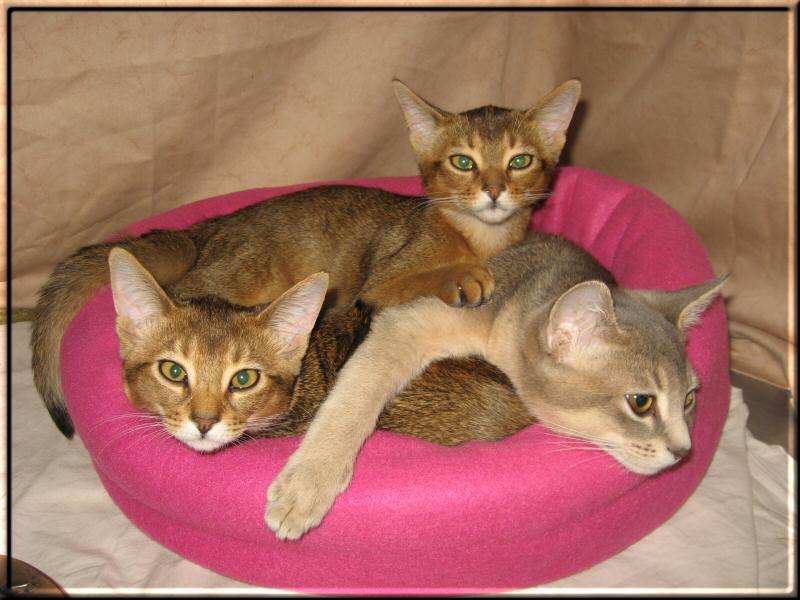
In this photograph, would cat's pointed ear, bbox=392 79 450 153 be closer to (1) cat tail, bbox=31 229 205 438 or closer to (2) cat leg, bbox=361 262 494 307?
(2) cat leg, bbox=361 262 494 307

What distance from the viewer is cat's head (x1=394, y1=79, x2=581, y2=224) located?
2.44 meters

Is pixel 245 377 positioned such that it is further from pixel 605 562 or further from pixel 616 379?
pixel 605 562

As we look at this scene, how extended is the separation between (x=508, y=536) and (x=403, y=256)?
1.00m

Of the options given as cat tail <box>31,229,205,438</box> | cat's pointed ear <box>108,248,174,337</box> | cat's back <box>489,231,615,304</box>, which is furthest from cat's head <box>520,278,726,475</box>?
cat tail <box>31,229,205,438</box>

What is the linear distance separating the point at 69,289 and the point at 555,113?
66.1 inches

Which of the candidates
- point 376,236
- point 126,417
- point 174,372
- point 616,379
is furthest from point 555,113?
point 126,417

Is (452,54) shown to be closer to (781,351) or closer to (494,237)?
(494,237)

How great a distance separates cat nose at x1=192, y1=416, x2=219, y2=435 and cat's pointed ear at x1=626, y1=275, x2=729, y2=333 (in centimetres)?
120

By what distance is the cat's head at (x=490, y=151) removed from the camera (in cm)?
244

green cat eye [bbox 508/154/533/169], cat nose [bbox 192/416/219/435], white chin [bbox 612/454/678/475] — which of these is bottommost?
cat nose [bbox 192/416/219/435]

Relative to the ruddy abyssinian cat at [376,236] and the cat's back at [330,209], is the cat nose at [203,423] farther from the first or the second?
the cat's back at [330,209]

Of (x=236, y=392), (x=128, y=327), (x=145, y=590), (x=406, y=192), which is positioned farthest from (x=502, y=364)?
(x=406, y=192)

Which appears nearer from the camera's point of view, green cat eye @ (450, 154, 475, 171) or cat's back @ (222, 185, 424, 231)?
green cat eye @ (450, 154, 475, 171)

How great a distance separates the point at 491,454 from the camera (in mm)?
1897
